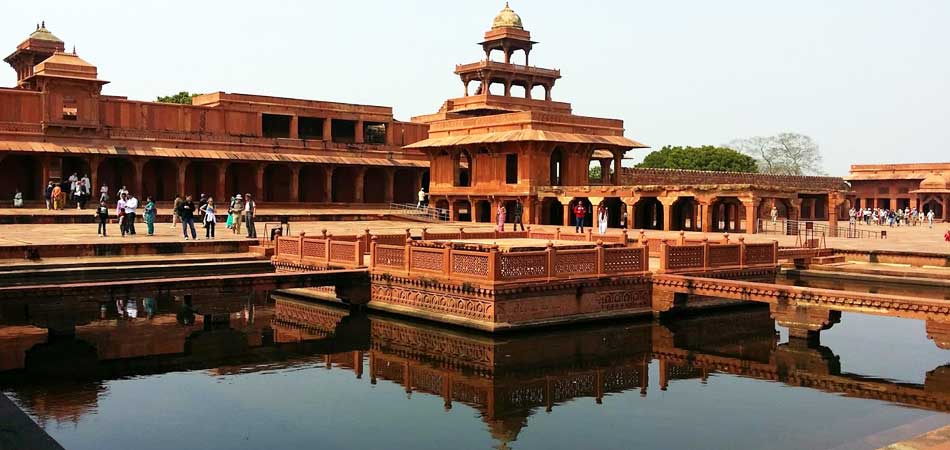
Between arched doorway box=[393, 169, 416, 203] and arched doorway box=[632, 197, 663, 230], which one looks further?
arched doorway box=[393, 169, 416, 203]

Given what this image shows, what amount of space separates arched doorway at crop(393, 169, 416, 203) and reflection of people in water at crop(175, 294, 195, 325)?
2857 centimetres

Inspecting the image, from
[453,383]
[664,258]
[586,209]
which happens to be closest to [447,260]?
[453,383]

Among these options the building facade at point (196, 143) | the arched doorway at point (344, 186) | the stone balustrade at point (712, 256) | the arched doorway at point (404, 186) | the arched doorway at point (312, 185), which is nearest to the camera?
the stone balustrade at point (712, 256)

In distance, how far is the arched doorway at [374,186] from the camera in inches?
1850

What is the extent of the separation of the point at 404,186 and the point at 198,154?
1256 centimetres

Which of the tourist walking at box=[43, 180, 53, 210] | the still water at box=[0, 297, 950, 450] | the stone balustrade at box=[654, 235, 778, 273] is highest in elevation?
the tourist walking at box=[43, 180, 53, 210]

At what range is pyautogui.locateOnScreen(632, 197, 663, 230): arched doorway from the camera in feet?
125

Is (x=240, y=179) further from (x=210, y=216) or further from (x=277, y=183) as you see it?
(x=210, y=216)

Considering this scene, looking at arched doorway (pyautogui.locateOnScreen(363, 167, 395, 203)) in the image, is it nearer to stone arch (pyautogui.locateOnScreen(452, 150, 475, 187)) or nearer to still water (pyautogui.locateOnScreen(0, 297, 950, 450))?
stone arch (pyautogui.locateOnScreen(452, 150, 475, 187))

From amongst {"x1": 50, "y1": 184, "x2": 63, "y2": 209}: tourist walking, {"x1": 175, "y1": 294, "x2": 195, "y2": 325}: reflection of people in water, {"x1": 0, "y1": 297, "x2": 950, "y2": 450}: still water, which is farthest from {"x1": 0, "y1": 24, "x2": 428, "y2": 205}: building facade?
{"x1": 0, "y1": 297, "x2": 950, "y2": 450}: still water

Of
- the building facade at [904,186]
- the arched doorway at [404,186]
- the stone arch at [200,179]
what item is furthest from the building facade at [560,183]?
the building facade at [904,186]

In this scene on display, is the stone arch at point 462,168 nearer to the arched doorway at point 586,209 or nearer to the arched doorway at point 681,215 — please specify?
the arched doorway at point 586,209

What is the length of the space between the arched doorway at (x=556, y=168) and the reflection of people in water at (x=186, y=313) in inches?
851

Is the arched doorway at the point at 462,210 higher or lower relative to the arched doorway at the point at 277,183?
lower
